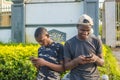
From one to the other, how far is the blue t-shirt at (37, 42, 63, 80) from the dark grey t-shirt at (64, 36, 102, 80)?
7.7 inches

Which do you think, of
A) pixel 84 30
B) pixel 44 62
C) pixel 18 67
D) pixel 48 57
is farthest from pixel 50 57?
pixel 18 67

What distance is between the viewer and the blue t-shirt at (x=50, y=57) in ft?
14.4

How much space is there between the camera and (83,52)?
4.17 m

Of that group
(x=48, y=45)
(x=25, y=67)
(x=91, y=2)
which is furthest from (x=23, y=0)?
(x=48, y=45)

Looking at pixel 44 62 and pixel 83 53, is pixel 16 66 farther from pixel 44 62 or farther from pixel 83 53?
pixel 83 53

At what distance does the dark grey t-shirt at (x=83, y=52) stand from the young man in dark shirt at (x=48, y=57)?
19 cm

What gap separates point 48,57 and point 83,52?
44 cm

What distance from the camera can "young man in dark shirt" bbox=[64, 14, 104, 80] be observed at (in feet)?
13.4

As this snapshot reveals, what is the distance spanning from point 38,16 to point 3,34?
127 cm

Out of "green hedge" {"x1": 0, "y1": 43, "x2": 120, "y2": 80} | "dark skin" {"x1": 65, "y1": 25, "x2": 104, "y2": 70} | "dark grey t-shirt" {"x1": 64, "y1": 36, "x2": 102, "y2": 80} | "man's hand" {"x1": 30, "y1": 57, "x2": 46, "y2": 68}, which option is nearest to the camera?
"dark skin" {"x1": 65, "y1": 25, "x2": 104, "y2": 70}

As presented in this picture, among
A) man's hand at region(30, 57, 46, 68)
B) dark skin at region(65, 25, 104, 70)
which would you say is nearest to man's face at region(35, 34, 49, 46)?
man's hand at region(30, 57, 46, 68)

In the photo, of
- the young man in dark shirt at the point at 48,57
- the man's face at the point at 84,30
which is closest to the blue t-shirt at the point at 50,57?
the young man in dark shirt at the point at 48,57

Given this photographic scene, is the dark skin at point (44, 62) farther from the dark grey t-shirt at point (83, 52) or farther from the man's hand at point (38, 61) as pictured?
the dark grey t-shirt at point (83, 52)

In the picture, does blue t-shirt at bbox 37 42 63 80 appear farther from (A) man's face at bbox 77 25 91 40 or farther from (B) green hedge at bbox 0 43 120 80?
(B) green hedge at bbox 0 43 120 80
